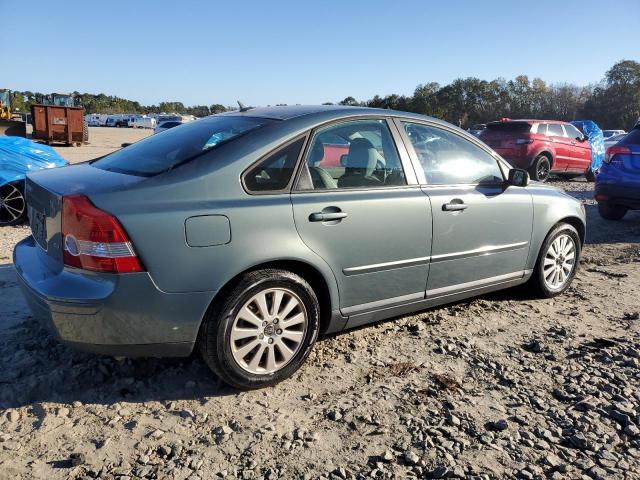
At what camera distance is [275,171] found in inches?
121

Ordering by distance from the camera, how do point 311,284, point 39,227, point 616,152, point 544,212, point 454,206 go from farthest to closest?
point 616,152 < point 544,212 < point 454,206 < point 311,284 < point 39,227

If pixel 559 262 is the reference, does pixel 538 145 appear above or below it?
above

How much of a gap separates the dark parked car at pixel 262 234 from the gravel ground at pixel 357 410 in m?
0.30

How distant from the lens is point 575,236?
15.8ft

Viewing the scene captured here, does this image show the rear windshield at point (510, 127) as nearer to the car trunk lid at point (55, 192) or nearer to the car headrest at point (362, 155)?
the car headrest at point (362, 155)

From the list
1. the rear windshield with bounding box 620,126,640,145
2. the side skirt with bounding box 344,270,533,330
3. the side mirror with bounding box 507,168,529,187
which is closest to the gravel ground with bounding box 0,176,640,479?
the side skirt with bounding box 344,270,533,330

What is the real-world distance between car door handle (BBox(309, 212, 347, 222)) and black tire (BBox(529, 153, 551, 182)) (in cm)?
1122

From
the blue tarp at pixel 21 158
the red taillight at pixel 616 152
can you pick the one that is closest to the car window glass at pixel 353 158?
the blue tarp at pixel 21 158

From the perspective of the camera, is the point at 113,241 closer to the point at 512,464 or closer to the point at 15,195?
the point at 512,464

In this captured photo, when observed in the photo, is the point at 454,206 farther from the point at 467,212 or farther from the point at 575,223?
the point at 575,223

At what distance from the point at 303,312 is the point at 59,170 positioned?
1.81 m

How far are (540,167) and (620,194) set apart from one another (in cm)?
574

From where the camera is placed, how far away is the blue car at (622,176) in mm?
7676

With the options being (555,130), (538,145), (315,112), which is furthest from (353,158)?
(555,130)
